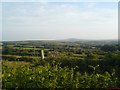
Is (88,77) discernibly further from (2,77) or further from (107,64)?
(107,64)

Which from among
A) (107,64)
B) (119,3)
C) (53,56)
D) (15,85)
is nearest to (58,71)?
(15,85)

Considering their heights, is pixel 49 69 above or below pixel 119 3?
below

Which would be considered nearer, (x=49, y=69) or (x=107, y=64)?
(x=49, y=69)

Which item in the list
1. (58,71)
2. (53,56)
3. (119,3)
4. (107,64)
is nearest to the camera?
(58,71)

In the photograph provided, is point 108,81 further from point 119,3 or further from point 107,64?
point 107,64

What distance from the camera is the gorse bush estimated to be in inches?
201

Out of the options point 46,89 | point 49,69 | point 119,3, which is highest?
point 119,3

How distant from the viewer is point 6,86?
5.17m

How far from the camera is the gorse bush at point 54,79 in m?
5.09

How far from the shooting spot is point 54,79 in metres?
5.20

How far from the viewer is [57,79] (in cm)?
532

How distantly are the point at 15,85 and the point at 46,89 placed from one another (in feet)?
2.09

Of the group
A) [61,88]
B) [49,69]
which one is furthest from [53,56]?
[61,88]

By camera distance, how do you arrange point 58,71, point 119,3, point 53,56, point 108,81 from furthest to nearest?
point 53,56, point 119,3, point 58,71, point 108,81
